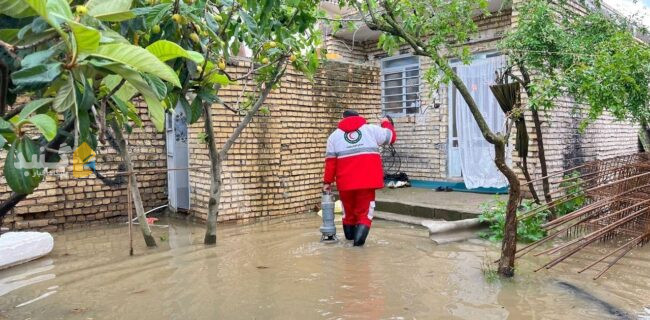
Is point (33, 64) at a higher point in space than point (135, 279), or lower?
higher

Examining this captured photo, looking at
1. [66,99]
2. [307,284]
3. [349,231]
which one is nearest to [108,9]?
[66,99]

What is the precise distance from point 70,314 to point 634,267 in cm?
516

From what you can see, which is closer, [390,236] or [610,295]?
[610,295]

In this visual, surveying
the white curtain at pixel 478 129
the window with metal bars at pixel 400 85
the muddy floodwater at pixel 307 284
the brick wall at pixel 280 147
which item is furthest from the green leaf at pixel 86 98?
the window with metal bars at pixel 400 85

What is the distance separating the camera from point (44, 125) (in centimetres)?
154

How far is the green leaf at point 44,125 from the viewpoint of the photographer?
4.98ft

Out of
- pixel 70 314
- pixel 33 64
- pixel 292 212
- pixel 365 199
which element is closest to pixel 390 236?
pixel 365 199

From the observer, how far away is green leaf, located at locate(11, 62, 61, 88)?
4.87 ft

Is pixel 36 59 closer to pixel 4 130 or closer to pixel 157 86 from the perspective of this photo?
pixel 4 130

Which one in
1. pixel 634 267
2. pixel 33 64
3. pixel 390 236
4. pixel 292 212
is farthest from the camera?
pixel 292 212

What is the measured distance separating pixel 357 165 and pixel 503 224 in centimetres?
198

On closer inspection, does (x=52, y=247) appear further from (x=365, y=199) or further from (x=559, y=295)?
(x=559, y=295)

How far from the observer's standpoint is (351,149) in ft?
20.9

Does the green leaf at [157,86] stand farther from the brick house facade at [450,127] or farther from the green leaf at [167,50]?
the brick house facade at [450,127]
